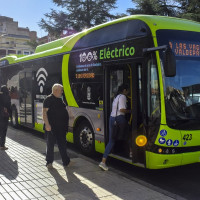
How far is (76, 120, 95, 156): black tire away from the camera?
687 cm

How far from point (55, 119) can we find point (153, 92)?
6.73 ft

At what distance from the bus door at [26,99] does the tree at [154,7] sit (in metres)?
11.7

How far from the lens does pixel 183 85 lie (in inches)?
197

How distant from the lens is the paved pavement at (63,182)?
176 inches

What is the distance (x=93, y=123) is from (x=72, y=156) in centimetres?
105

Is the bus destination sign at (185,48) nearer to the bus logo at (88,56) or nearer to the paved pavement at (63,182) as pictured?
the bus logo at (88,56)

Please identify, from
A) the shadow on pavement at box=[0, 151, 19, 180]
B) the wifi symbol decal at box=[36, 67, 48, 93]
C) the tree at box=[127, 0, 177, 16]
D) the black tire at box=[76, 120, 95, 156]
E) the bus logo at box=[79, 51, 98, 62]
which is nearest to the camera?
the shadow on pavement at box=[0, 151, 19, 180]

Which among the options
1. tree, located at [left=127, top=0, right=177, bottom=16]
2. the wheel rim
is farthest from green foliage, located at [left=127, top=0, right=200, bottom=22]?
the wheel rim

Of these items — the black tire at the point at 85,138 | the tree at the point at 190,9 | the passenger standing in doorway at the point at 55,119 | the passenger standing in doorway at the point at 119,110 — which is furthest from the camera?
the tree at the point at 190,9

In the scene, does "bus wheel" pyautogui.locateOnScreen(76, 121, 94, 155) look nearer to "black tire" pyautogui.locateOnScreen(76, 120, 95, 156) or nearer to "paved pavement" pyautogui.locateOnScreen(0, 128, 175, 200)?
"black tire" pyautogui.locateOnScreen(76, 120, 95, 156)

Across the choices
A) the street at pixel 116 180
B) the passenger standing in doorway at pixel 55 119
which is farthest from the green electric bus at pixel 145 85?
the passenger standing in doorway at pixel 55 119

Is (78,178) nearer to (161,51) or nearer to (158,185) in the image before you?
(158,185)

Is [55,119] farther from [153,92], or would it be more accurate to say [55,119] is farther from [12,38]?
[12,38]

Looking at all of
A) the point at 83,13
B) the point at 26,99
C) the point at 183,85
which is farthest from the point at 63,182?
the point at 83,13
